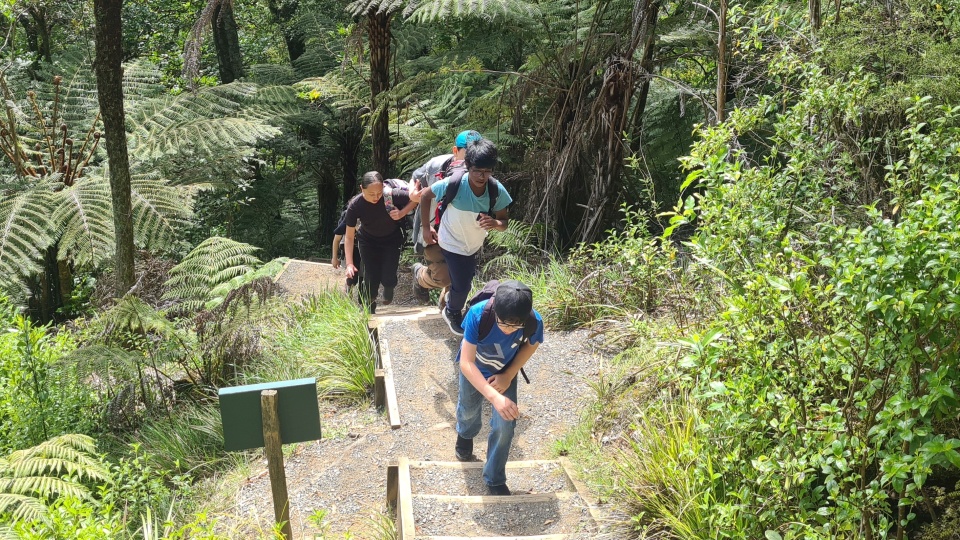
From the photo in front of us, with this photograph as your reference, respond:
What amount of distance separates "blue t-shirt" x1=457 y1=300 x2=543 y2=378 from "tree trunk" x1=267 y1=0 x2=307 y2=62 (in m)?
12.7

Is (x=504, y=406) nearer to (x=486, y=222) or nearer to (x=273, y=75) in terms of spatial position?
(x=486, y=222)

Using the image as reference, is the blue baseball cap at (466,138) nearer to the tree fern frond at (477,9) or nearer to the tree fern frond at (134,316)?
the tree fern frond at (477,9)

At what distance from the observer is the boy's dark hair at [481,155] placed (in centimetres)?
579

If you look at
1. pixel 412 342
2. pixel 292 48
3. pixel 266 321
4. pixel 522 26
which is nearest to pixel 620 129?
pixel 522 26

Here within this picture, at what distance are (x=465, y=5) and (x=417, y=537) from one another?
18.6ft

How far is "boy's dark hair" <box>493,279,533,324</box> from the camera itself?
4.30 m

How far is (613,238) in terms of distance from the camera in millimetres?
8125

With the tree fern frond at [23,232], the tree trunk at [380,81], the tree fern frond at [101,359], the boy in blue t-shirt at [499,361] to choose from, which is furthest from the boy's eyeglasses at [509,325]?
the tree fern frond at [23,232]

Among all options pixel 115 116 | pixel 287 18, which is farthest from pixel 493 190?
pixel 287 18

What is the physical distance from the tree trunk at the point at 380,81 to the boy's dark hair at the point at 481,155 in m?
4.63

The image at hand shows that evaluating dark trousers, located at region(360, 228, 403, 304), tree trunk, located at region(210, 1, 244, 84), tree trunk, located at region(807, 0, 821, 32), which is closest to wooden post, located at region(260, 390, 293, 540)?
dark trousers, located at region(360, 228, 403, 304)

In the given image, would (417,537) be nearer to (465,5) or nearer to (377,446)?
(377,446)

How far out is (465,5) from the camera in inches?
333

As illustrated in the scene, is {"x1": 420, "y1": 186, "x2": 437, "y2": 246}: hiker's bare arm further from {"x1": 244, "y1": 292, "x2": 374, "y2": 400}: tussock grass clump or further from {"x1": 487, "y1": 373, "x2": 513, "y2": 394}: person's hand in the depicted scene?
{"x1": 487, "y1": 373, "x2": 513, "y2": 394}: person's hand
